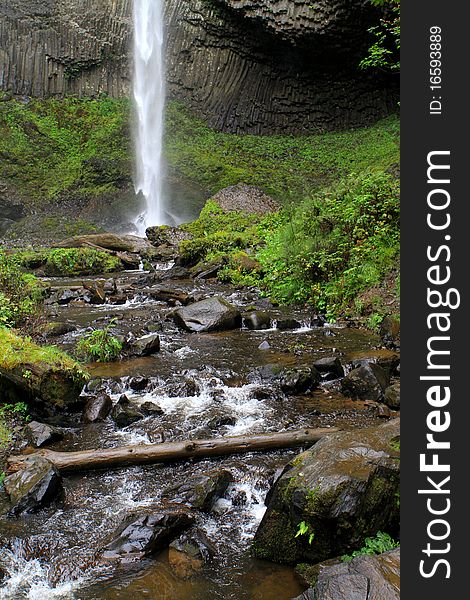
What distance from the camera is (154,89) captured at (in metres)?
28.4

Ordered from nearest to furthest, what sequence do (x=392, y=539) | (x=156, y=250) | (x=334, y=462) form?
1. (x=392, y=539)
2. (x=334, y=462)
3. (x=156, y=250)

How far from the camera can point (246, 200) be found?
1969 cm

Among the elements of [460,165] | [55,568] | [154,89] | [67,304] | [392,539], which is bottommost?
[55,568]

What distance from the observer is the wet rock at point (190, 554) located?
127 inches

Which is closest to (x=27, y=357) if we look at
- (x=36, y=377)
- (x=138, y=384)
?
(x=36, y=377)

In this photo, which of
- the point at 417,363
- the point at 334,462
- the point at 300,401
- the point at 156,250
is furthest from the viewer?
the point at 156,250

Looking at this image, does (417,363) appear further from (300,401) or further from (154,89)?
(154,89)

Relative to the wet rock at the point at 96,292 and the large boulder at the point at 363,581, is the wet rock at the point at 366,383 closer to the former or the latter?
the large boulder at the point at 363,581

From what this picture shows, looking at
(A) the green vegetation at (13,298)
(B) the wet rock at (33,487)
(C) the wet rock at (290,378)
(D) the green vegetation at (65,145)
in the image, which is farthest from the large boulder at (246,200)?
(B) the wet rock at (33,487)

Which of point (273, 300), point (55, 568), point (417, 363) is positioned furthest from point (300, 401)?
point (273, 300)

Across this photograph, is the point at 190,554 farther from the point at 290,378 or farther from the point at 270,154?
the point at 270,154

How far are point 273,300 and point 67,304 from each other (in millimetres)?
4554

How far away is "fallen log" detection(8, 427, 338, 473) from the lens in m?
4.35

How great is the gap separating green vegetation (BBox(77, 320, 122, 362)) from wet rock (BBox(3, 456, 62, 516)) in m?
3.27
